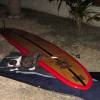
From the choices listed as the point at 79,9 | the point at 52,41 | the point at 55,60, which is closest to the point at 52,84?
the point at 55,60

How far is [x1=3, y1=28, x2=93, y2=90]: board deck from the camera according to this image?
410 cm

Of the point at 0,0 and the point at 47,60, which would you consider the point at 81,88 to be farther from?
the point at 0,0

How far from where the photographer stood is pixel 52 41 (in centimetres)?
574

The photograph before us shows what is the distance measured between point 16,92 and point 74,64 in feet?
3.58

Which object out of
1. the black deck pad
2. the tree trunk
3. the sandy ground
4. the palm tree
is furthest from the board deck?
the tree trunk

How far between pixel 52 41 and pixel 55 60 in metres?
1.25

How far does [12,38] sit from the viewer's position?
546 cm

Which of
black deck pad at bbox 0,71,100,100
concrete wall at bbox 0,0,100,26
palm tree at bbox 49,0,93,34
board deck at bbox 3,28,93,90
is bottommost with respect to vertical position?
black deck pad at bbox 0,71,100,100

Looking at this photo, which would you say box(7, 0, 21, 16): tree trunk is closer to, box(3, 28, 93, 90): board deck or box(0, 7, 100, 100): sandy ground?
box(0, 7, 100, 100): sandy ground

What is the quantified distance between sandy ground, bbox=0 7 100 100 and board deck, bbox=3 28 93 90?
235 millimetres

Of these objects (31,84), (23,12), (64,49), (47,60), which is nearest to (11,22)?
(23,12)

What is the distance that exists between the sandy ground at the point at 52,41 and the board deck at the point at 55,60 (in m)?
0.23

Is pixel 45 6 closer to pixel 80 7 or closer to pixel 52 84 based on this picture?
pixel 80 7

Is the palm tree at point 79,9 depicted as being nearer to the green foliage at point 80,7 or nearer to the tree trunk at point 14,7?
the green foliage at point 80,7
